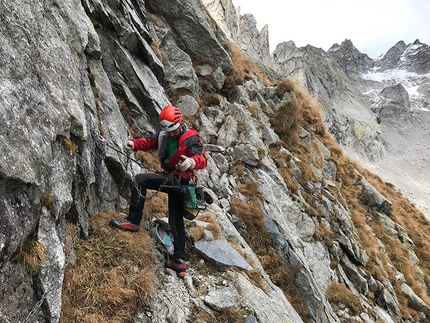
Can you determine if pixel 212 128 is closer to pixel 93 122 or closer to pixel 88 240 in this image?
pixel 93 122

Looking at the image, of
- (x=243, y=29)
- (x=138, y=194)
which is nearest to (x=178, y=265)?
(x=138, y=194)

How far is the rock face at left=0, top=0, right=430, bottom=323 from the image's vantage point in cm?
423

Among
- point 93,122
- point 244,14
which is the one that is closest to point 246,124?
point 93,122

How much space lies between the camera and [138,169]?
8812 mm

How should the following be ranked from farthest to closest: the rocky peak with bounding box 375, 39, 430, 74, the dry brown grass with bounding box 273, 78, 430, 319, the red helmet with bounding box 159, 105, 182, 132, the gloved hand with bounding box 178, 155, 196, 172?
1. the rocky peak with bounding box 375, 39, 430, 74
2. the dry brown grass with bounding box 273, 78, 430, 319
3. the red helmet with bounding box 159, 105, 182, 132
4. the gloved hand with bounding box 178, 155, 196, 172

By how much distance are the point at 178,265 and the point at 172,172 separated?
2.09 meters

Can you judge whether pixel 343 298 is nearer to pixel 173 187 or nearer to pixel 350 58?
pixel 173 187

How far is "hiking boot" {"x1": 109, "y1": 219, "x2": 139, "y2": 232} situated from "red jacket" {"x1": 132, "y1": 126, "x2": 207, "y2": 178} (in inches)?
61.3

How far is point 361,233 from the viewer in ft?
51.3

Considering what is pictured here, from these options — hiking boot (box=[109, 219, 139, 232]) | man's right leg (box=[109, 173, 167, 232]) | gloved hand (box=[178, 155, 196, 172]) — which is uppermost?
gloved hand (box=[178, 155, 196, 172])

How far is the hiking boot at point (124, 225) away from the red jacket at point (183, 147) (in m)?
1.56

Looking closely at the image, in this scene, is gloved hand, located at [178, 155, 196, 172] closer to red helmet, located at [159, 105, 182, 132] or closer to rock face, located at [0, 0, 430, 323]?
red helmet, located at [159, 105, 182, 132]

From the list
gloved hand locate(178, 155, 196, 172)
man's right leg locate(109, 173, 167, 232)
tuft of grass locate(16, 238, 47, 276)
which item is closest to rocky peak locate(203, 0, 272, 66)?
man's right leg locate(109, 173, 167, 232)

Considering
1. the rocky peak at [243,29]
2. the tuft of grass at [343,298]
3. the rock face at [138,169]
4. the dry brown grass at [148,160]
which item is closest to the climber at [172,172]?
the rock face at [138,169]
